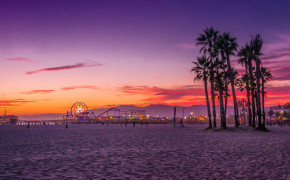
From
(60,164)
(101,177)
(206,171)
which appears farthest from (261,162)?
(60,164)

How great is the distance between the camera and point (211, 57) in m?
56.5

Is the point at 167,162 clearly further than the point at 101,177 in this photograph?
Yes

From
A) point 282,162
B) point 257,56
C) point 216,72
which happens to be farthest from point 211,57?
point 282,162

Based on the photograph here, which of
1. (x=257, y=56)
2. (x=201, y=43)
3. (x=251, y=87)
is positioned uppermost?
(x=201, y=43)

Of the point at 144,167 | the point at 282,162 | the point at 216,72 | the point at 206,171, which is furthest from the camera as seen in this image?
the point at 216,72

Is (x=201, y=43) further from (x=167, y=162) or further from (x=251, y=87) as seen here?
(x=167, y=162)

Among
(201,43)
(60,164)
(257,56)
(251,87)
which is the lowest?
(60,164)

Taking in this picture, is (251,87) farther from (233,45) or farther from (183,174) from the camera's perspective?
(183,174)

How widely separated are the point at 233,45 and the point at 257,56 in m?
4.32

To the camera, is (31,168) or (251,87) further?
(251,87)

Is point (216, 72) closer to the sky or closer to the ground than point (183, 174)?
closer to the sky

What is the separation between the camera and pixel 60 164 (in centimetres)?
1404

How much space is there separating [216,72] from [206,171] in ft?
149

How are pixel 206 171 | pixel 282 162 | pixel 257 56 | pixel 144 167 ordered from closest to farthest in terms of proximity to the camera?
pixel 206 171 < pixel 144 167 < pixel 282 162 < pixel 257 56
